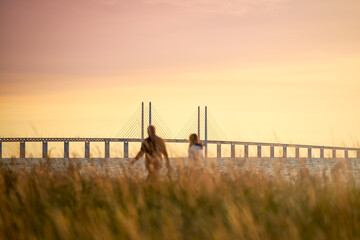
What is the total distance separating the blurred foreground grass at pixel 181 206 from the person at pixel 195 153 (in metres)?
0.27

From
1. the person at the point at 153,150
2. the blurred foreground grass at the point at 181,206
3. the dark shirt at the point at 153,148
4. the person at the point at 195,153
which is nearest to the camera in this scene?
the blurred foreground grass at the point at 181,206

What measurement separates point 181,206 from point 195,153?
8.52ft

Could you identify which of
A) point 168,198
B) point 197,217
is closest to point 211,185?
point 168,198

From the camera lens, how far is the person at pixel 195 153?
32.2 ft

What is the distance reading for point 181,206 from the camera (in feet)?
24.7

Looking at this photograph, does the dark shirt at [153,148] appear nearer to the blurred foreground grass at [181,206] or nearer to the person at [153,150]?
the person at [153,150]

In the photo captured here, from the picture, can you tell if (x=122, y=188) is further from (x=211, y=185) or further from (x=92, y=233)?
(x=92, y=233)

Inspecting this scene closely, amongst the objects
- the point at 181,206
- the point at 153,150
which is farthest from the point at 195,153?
the point at 181,206

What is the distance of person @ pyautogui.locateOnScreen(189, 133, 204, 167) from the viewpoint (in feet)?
32.2

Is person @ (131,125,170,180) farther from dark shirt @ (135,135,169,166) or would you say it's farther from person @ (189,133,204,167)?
person @ (189,133,204,167)

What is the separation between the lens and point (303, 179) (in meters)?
9.42

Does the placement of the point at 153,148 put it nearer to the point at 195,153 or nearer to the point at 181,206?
the point at 195,153

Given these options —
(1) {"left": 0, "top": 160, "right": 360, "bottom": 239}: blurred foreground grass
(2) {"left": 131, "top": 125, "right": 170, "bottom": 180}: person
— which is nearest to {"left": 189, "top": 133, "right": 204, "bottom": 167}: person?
(1) {"left": 0, "top": 160, "right": 360, "bottom": 239}: blurred foreground grass

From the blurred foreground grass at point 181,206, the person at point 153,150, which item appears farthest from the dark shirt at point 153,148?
the blurred foreground grass at point 181,206
